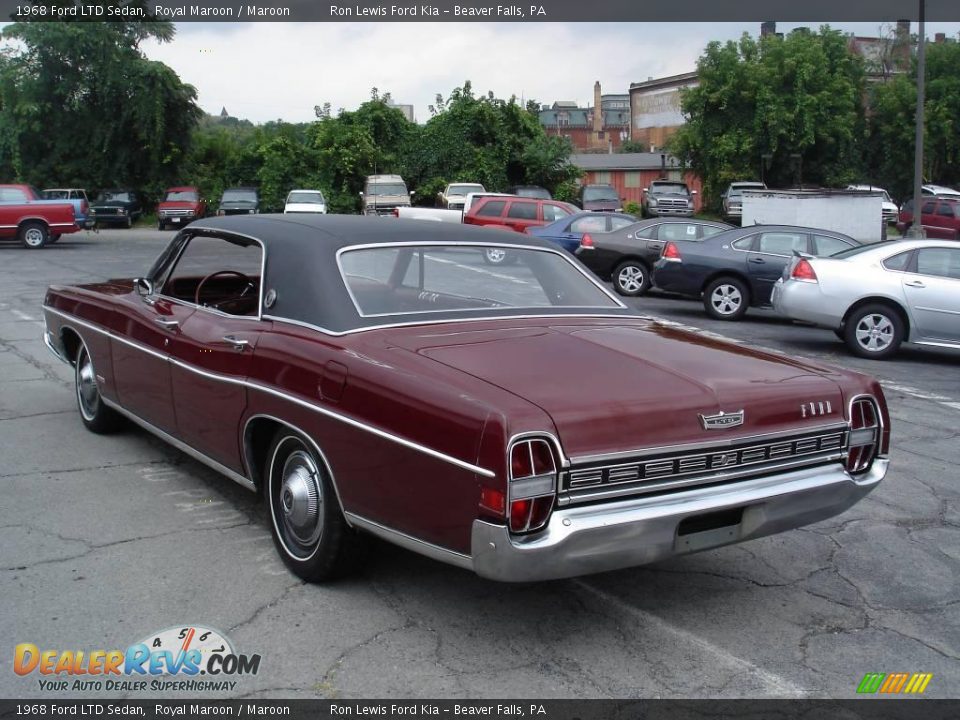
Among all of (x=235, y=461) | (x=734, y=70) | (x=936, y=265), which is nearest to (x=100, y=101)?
(x=734, y=70)

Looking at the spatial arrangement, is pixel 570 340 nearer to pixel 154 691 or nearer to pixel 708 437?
pixel 708 437

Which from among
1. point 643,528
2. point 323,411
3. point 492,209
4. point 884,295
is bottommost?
point 884,295

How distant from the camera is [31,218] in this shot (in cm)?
2650

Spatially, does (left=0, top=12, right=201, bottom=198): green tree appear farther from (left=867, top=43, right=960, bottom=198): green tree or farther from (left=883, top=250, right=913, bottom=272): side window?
(left=883, top=250, right=913, bottom=272): side window

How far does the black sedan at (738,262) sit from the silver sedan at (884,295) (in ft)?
8.07

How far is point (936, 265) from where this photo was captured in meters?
11.0

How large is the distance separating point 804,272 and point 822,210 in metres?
16.1

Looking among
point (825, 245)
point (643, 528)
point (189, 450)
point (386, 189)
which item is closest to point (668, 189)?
point (386, 189)

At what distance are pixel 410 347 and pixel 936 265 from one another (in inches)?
349

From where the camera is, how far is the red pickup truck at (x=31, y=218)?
2638 centimetres

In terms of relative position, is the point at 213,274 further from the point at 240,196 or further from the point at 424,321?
the point at 240,196

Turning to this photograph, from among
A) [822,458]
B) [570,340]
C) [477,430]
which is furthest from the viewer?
[570,340]

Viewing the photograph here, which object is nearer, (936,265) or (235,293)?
(235,293)

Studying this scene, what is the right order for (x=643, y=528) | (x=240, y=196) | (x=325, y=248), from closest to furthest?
(x=643, y=528)
(x=325, y=248)
(x=240, y=196)
